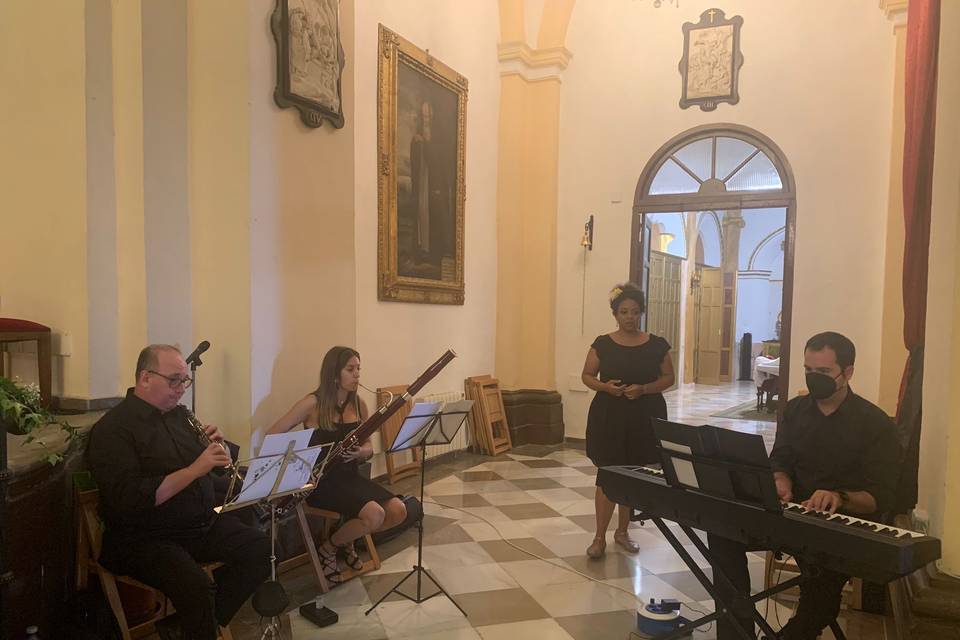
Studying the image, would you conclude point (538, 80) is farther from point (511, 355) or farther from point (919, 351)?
point (919, 351)

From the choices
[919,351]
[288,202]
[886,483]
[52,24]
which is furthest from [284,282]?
[919,351]

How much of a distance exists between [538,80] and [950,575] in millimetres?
6534

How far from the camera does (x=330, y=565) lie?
369 centimetres

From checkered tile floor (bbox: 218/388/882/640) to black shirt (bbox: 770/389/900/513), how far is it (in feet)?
3.04

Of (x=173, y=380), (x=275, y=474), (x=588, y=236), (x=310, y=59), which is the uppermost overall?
(x=310, y=59)

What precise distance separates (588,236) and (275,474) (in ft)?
18.1

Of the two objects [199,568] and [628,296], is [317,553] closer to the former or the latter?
[199,568]

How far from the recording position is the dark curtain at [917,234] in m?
3.75

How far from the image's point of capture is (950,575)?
83.7 inches

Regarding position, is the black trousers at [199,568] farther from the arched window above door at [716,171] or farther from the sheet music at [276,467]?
the arched window above door at [716,171]

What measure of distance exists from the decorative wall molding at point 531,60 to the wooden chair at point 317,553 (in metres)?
5.36

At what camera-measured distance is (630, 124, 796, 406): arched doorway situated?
6.82 meters

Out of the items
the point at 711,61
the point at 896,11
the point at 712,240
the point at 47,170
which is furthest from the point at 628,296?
the point at 712,240

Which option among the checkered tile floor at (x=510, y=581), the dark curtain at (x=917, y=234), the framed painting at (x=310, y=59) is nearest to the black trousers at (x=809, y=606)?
the checkered tile floor at (x=510, y=581)
